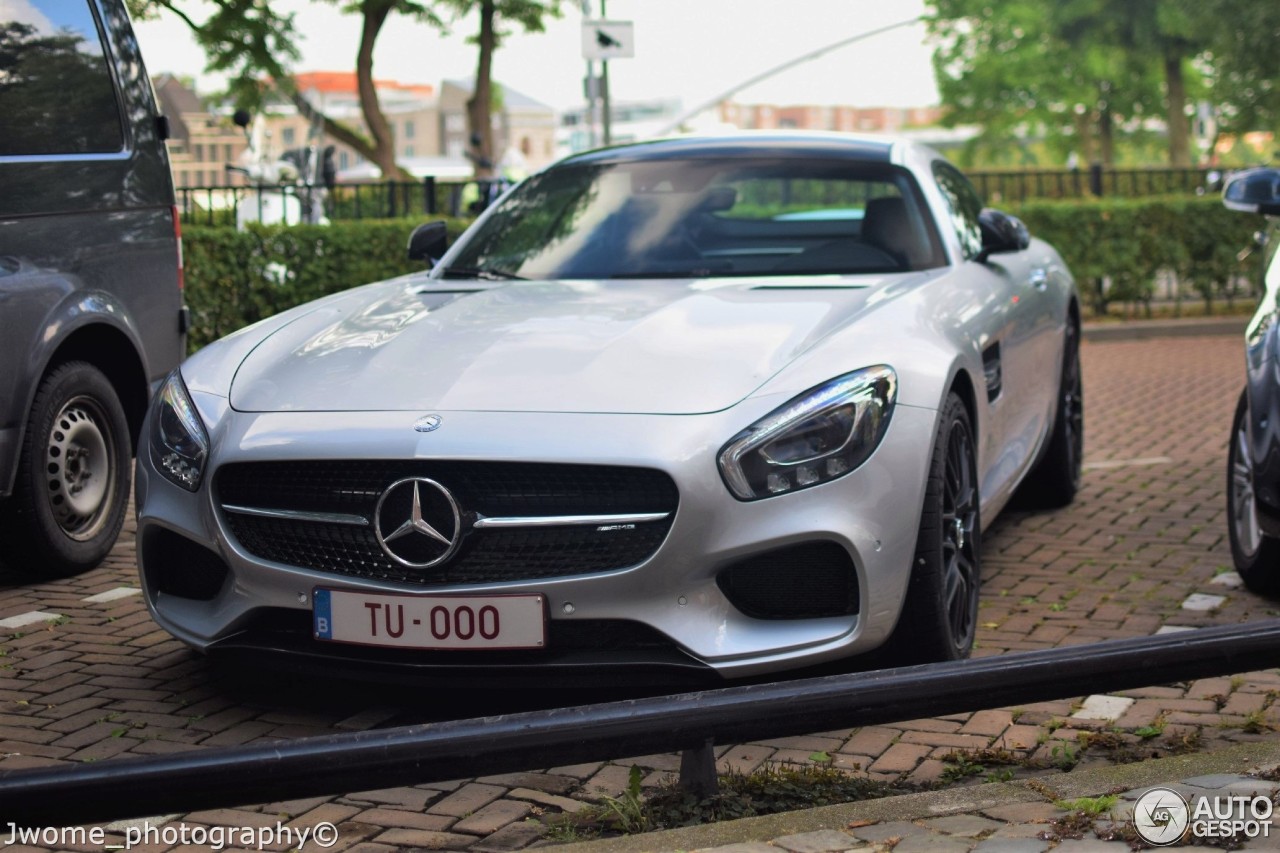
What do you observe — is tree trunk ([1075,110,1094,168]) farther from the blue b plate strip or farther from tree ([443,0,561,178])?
the blue b plate strip

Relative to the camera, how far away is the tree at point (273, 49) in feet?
98.1

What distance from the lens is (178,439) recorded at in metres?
4.07

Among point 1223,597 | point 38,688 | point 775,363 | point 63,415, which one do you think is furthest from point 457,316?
point 1223,597

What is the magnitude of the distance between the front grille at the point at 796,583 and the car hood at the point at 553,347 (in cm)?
38

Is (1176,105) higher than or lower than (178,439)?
higher

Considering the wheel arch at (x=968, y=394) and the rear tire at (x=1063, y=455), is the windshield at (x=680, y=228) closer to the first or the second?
the wheel arch at (x=968, y=394)

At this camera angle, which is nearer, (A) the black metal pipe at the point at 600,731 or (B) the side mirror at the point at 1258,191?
(A) the black metal pipe at the point at 600,731

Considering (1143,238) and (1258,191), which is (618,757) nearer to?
(1258,191)

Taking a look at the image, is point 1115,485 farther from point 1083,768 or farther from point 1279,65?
point 1279,65

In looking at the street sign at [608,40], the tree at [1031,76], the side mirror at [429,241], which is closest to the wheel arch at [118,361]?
the side mirror at [429,241]

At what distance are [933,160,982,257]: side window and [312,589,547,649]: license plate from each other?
251 cm

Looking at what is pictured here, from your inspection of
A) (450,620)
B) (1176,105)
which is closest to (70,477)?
(450,620)

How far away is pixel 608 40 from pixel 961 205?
36.7ft

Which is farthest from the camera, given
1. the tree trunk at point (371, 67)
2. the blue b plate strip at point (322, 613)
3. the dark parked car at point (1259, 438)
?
the tree trunk at point (371, 67)
